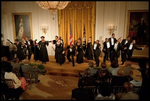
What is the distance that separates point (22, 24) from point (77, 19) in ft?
13.6

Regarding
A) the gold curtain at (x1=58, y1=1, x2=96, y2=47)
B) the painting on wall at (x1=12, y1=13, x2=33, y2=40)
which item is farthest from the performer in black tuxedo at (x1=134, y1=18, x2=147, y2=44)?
the painting on wall at (x1=12, y1=13, x2=33, y2=40)

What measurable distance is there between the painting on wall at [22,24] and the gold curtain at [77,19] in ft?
7.75

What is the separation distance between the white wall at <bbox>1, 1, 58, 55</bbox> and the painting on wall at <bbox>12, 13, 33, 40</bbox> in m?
0.28

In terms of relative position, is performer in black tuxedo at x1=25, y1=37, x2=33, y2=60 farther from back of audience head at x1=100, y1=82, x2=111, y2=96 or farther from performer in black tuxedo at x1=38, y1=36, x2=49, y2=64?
back of audience head at x1=100, y1=82, x2=111, y2=96

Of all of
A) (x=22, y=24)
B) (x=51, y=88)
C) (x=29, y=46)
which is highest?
(x=22, y=24)

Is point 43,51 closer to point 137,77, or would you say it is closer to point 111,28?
point 111,28

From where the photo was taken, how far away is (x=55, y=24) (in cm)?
970

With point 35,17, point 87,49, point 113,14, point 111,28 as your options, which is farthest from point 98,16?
point 35,17

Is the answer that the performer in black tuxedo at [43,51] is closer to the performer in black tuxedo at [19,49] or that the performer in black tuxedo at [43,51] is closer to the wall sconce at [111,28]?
the performer in black tuxedo at [19,49]

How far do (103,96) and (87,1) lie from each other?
7155 millimetres

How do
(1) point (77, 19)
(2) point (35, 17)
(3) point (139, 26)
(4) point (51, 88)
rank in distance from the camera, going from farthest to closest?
(2) point (35, 17) < (1) point (77, 19) < (3) point (139, 26) < (4) point (51, 88)

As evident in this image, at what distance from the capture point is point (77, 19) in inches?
363

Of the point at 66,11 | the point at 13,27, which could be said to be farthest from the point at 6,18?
the point at 66,11

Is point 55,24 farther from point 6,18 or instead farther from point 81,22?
point 6,18
